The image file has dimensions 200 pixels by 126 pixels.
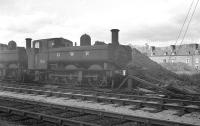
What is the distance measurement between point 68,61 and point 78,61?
1.07 meters

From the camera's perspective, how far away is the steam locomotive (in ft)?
52.2

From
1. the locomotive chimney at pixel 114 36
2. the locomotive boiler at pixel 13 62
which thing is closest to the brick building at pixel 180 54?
the locomotive boiler at pixel 13 62

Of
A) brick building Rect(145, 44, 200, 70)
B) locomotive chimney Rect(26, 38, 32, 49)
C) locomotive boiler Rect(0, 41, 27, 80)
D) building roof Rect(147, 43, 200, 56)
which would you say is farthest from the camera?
building roof Rect(147, 43, 200, 56)

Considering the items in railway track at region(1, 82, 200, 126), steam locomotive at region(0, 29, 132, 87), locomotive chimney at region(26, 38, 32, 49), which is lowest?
railway track at region(1, 82, 200, 126)

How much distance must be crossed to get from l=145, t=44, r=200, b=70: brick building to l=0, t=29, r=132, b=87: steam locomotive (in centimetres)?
4151

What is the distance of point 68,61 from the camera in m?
18.2

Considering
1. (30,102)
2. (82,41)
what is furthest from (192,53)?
(30,102)

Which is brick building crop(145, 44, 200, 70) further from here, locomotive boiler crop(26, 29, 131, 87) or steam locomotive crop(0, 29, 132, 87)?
locomotive boiler crop(26, 29, 131, 87)

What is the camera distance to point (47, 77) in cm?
1927

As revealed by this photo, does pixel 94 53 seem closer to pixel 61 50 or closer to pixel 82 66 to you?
pixel 82 66

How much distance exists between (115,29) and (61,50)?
16.4ft

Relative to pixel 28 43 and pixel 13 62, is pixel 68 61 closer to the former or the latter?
pixel 28 43

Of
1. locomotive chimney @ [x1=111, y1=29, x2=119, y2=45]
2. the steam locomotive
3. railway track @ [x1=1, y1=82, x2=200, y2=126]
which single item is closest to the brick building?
the steam locomotive

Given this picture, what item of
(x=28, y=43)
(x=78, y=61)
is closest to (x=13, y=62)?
(x=28, y=43)
